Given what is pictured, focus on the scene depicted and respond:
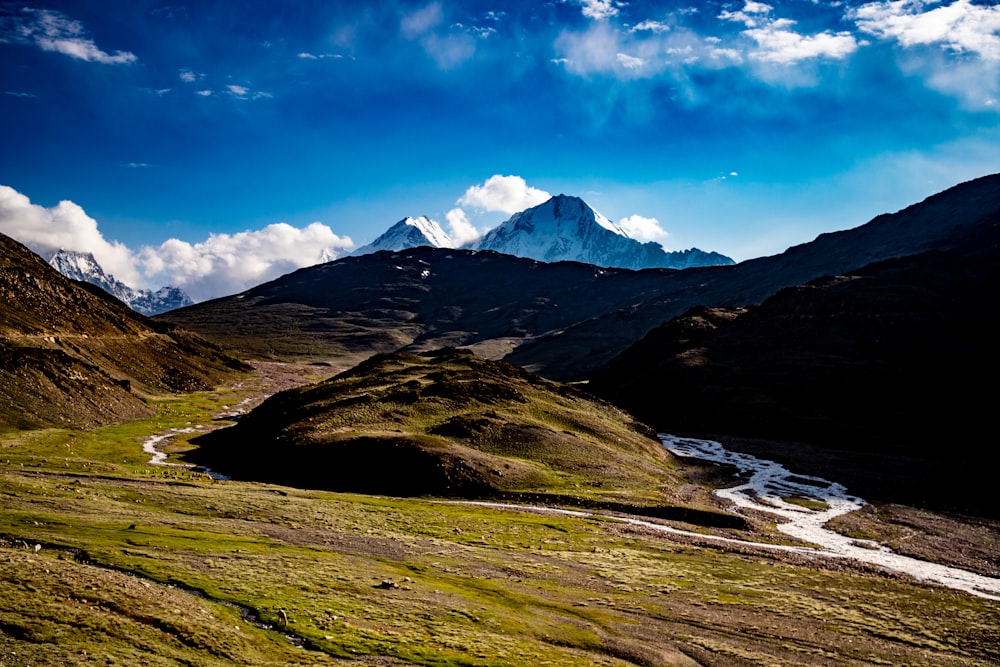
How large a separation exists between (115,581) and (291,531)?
28109 mm

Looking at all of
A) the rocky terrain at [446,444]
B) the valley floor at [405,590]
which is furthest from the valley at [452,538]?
the rocky terrain at [446,444]

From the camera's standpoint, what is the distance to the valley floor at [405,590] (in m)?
34.1

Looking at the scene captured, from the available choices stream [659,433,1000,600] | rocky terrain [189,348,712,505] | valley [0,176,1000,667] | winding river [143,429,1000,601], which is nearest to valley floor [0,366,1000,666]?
valley [0,176,1000,667]

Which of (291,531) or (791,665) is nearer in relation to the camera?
(791,665)

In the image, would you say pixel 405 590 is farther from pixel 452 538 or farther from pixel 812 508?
pixel 812 508

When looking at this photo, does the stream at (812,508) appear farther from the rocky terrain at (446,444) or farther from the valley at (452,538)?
the rocky terrain at (446,444)

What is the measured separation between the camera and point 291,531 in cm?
6494

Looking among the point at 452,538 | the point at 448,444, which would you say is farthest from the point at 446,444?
the point at 452,538

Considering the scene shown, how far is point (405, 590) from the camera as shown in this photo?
47.7m

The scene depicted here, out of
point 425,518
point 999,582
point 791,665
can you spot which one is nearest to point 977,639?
point 791,665

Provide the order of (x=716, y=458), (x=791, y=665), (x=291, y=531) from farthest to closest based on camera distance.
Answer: (x=716, y=458) < (x=291, y=531) < (x=791, y=665)

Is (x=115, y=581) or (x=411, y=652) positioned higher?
(x=115, y=581)

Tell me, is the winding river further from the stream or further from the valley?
the valley

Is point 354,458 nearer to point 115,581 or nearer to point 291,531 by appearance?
point 291,531
